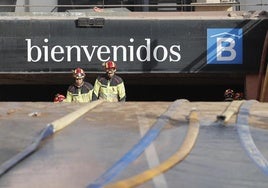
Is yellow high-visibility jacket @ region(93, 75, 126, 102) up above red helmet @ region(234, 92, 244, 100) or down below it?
above

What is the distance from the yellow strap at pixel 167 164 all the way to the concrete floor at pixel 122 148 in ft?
0.13

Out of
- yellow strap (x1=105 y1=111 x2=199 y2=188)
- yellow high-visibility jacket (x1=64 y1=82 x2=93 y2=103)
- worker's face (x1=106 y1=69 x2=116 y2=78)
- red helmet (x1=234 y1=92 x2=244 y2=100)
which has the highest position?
yellow strap (x1=105 y1=111 x2=199 y2=188)

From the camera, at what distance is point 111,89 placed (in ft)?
30.4

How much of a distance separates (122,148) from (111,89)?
5.02 meters

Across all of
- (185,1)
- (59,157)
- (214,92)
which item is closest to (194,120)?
(59,157)

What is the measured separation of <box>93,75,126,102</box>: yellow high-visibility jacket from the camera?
9.20m

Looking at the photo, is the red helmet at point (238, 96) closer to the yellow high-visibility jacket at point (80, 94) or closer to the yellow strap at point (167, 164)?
the yellow high-visibility jacket at point (80, 94)

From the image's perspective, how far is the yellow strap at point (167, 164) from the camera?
3.32m

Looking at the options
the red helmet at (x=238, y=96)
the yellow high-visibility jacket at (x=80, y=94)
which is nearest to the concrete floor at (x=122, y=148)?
the yellow high-visibility jacket at (x=80, y=94)

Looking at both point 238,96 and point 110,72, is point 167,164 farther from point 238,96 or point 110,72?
point 238,96

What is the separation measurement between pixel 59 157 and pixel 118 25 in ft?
24.1

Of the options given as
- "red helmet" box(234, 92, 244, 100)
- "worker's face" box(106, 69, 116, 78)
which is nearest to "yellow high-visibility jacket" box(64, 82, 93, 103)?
"worker's face" box(106, 69, 116, 78)

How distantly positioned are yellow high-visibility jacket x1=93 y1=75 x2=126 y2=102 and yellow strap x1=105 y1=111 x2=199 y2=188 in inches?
172

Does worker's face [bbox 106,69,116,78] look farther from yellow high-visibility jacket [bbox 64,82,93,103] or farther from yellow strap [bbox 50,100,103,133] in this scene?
yellow strap [bbox 50,100,103,133]
